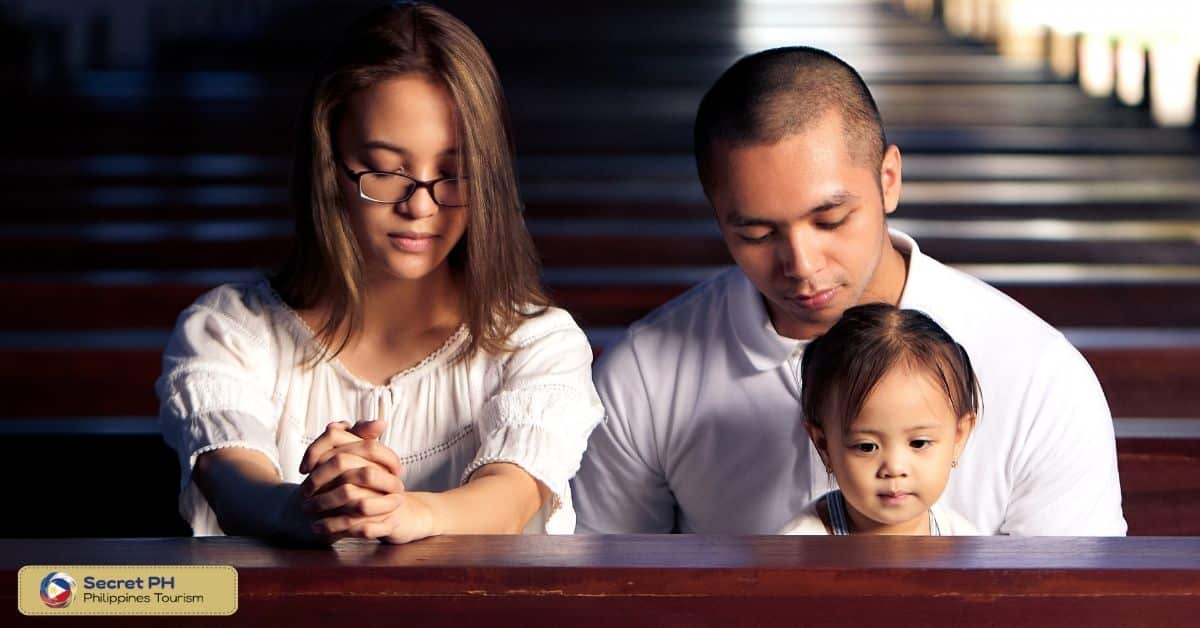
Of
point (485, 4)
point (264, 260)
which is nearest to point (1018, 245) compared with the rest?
point (264, 260)

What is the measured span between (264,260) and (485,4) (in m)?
5.00

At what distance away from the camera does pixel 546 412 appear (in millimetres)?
1441

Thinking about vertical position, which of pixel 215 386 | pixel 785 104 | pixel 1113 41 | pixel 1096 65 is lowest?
pixel 1096 65

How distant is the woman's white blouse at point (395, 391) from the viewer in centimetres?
145

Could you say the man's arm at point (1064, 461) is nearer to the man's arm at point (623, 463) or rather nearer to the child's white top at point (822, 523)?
the child's white top at point (822, 523)

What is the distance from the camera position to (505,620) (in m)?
0.98

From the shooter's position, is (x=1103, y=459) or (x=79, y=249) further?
(x=79, y=249)

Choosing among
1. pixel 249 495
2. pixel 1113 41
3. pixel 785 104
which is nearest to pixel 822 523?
pixel 785 104

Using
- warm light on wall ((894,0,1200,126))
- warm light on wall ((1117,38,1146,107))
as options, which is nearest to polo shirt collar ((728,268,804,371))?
warm light on wall ((894,0,1200,126))

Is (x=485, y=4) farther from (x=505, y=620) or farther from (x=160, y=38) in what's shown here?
(x=505, y=620)

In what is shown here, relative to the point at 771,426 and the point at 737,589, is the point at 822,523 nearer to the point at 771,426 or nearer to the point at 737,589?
the point at 771,426

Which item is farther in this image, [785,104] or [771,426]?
[771,426]

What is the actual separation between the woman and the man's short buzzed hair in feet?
0.80

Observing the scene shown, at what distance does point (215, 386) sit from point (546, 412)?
0.99 feet
